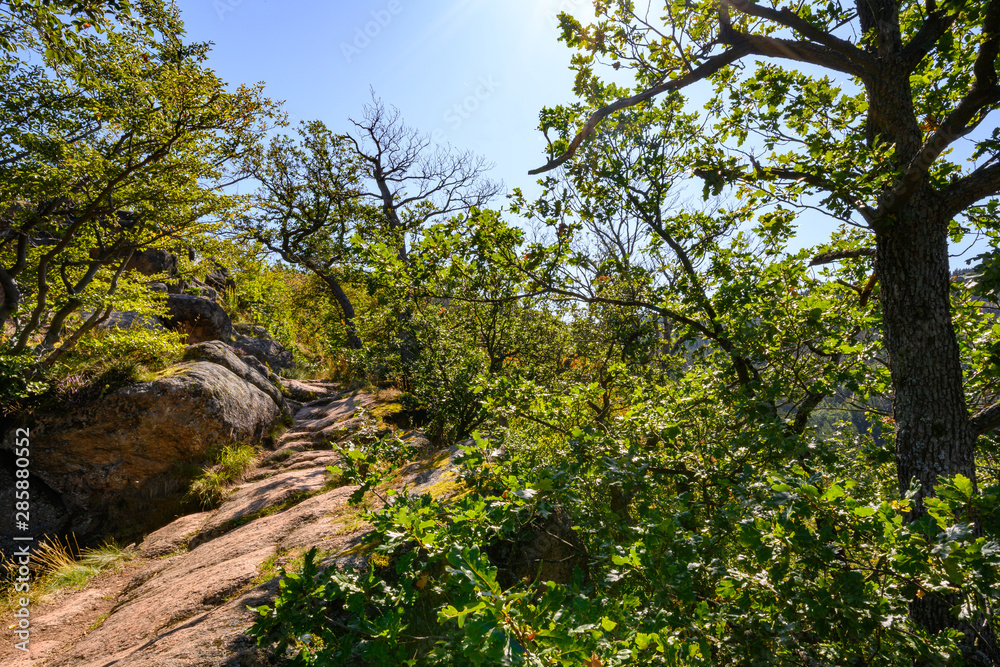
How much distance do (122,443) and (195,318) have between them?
6022 millimetres

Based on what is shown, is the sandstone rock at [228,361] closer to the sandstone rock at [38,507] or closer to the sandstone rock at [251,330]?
the sandstone rock at [38,507]

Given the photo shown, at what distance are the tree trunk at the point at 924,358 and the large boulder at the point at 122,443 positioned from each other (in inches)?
403

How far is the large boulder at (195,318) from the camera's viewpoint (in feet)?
41.0

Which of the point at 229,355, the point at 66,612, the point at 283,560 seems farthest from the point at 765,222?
the point at 229,355

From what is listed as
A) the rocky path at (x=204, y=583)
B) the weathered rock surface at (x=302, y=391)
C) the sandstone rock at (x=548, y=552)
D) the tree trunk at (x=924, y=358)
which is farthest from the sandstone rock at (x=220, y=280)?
the tree trunk at (x=924, y=358)

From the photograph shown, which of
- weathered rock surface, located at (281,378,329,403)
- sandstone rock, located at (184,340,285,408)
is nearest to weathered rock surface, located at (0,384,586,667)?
sandstone rock, located at (184,340,285,408)

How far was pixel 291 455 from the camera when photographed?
9094 mm

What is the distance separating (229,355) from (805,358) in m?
11.4

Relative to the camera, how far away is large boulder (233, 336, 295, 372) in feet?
48.6

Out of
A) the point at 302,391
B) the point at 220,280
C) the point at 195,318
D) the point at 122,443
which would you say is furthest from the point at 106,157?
the point at 220,280

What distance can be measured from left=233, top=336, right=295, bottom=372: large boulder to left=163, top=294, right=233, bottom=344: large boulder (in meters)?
1.36

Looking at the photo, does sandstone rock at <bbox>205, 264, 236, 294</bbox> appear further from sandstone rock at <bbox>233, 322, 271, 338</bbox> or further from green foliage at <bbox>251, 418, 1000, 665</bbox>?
green foliage at <bbox>251, 418, 1000, 665</bbox>

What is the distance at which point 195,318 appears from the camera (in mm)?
12734

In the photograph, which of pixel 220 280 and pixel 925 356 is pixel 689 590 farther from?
pixel 220 280
